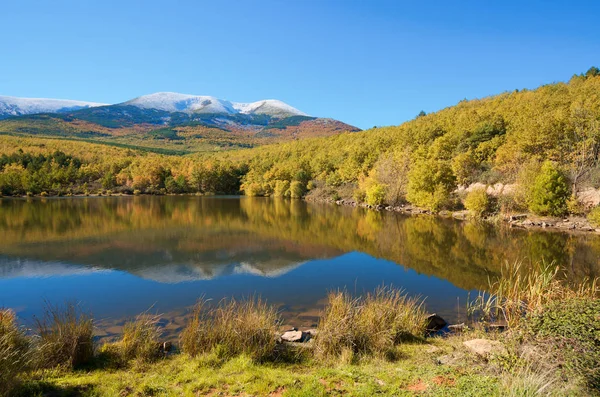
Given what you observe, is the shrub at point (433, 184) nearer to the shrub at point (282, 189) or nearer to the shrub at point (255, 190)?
A: the shrub at point (282, 189)

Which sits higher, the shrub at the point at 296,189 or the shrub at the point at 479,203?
the shrub at the point at 479,203

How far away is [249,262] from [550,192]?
29.1 m

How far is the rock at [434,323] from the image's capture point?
34.3 feet

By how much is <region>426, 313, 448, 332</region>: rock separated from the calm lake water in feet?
4.87

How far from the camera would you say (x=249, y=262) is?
66.6ft

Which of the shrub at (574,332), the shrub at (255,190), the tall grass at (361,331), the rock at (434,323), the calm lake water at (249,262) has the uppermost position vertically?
the shrub at (574,332)

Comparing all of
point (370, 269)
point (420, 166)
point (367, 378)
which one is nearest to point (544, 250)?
point (370, 269)

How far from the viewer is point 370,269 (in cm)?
1902

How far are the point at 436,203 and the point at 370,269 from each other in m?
29.5

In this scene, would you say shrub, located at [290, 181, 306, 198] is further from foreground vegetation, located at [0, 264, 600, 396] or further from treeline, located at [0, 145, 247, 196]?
foreground vegetation, located at [0, 264, 600, 396]

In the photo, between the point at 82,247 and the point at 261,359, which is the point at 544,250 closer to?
the point at 261,359

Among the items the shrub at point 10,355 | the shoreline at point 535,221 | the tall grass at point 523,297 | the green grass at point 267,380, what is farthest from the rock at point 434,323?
the shoreline at point 535,221

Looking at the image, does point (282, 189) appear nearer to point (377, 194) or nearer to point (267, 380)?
point (377, 194)

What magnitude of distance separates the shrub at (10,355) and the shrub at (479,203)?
40.3m
